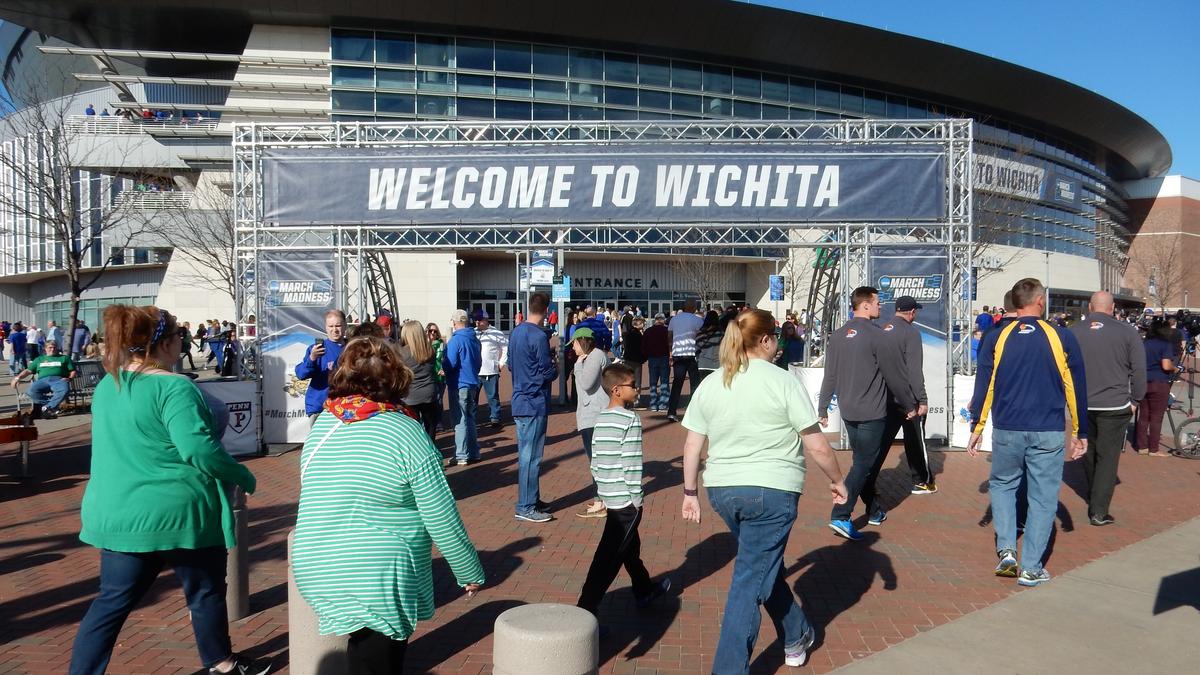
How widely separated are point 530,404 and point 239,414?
17.6ft

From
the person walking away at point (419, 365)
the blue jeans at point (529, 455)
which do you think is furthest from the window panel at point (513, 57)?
the blue jeans at point (529, 455)

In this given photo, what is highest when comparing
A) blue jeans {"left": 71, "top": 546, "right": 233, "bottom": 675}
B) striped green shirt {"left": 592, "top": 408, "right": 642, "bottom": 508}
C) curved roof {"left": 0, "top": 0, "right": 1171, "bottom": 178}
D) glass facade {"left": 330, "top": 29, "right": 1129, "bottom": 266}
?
curved roof {"left": 0, "top": 0, "right": 1171, "bottom": 178}

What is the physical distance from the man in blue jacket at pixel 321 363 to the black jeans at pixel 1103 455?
675 centimetres

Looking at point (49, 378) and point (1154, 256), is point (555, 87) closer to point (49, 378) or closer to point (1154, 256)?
point (49, 378)

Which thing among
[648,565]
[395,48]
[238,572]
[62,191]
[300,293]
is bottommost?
[648,565]

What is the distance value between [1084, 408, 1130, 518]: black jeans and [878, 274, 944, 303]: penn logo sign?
3726 mm

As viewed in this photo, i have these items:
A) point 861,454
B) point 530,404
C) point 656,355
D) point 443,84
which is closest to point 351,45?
point 443,84

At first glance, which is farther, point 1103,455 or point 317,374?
point 317,374

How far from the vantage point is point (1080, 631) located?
457cm

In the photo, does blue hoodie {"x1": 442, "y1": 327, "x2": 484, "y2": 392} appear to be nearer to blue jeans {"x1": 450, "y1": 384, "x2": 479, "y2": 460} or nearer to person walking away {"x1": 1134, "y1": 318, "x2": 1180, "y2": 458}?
blue jeans {"x1": 450, "y1": 384, "x2": 479, "y2": 460}

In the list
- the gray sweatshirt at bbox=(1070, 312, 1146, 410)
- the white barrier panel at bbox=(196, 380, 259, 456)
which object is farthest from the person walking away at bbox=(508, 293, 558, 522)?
the white barrier panel at bbox=(196, 380, 259, 456)

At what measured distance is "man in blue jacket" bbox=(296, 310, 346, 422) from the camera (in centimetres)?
750

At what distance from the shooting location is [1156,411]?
33.8 ft

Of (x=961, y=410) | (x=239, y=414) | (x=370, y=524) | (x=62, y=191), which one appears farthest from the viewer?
(x=62, y=191)
